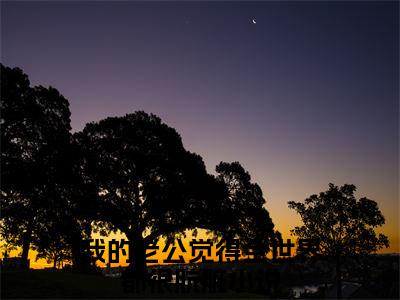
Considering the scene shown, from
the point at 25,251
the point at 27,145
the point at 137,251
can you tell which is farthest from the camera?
the point at 137,251

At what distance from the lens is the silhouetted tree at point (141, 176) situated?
1607 inches

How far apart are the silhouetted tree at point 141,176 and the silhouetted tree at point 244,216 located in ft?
9.41

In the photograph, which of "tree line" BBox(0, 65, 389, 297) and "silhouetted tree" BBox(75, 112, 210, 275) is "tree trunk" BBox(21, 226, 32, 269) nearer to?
"tree line" BBox(0, 65, 389, 297)

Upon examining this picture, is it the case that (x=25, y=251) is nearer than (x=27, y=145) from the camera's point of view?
No

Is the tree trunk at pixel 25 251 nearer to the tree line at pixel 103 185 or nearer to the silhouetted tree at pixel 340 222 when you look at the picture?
the tree line at pixel 103 185

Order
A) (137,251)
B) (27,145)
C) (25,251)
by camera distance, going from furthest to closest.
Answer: (137,251) < (25,251) < (27,145)

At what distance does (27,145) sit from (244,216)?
21807 mm

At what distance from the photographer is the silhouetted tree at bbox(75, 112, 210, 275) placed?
40.8 m

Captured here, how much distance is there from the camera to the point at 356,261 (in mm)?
→ 54312

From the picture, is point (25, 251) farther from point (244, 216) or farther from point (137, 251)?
point (244, 216)

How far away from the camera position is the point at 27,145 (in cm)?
3241

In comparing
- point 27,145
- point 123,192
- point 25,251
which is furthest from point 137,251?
point 27,145

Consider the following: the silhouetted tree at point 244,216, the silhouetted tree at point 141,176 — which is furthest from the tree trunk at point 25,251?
the silhouetted tree at point 244,216

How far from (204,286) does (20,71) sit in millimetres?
21963
